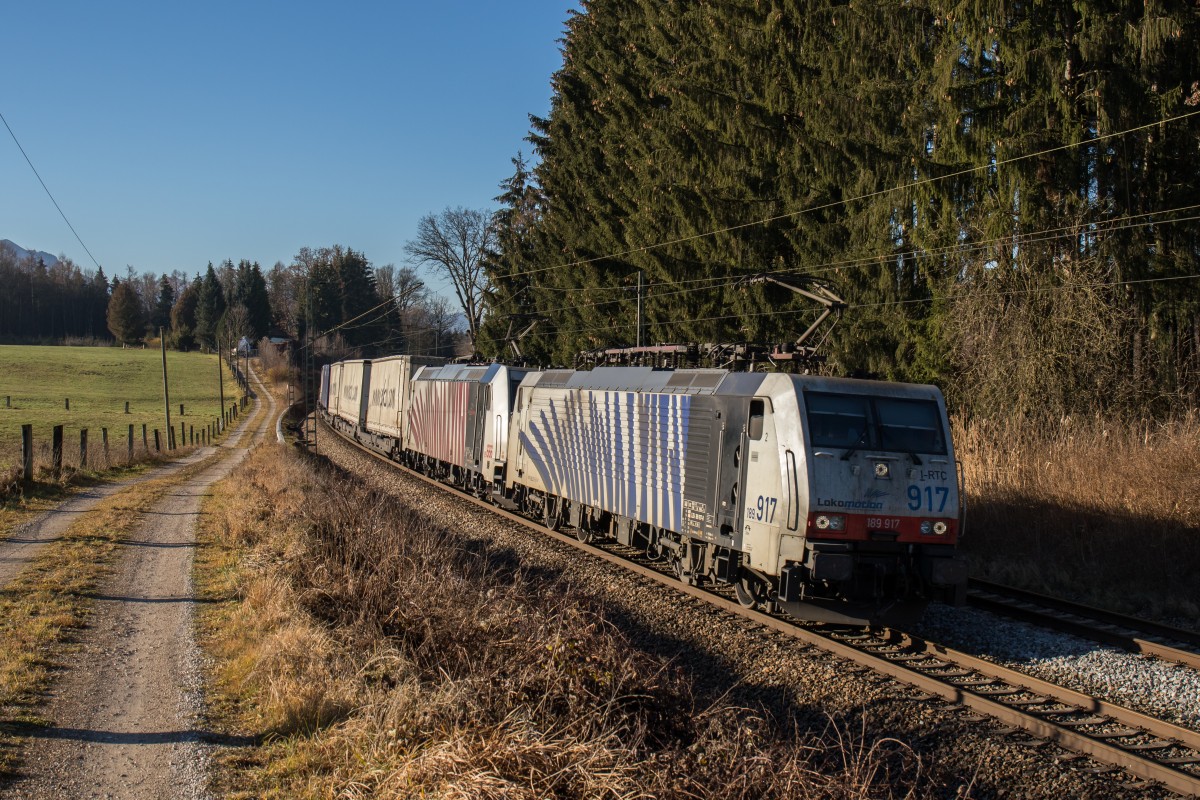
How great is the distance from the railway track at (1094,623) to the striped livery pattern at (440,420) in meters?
14.3

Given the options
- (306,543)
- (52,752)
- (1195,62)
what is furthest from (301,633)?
(1195,62)

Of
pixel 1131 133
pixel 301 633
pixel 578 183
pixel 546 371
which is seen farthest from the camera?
pixel 578 183

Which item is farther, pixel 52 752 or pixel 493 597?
pixel 493 597

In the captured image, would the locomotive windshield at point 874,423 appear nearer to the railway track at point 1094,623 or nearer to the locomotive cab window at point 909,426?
the locomotive cab window at point 909,426

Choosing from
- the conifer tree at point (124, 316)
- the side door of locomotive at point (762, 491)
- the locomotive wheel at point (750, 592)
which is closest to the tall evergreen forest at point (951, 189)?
the side door of locomotive at point (762, 491)

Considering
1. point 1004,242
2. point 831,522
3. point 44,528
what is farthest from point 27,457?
point 1004,242

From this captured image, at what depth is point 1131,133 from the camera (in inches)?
572

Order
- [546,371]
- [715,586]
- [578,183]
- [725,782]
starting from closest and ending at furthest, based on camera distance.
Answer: [725,782]
[715,586]
[546,371]
[578,183]

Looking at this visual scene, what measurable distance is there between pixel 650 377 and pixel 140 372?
76890mm

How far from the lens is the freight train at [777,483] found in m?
9.20

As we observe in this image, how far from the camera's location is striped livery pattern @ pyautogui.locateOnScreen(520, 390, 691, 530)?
12234 millimetres

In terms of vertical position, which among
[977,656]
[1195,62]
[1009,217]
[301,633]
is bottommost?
[977,656]

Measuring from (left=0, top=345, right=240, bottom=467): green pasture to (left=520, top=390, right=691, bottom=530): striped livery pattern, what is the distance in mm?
15619

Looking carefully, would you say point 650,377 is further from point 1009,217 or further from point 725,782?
point 725,782
